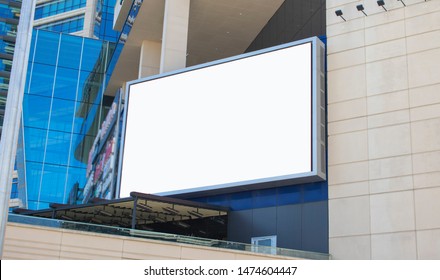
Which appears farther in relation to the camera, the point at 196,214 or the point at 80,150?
the point at 80,150

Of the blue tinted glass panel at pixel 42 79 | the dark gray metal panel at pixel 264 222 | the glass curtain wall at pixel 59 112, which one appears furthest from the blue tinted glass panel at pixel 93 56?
the dark gray metal panel at pixel 264 222

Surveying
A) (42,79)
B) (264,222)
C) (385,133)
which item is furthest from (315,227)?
(42,79)

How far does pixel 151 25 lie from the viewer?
5200 centimetres

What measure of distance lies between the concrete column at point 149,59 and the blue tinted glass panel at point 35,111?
16.1m

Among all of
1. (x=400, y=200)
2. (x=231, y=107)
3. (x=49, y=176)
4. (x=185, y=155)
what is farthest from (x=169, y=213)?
(x=49, y=176)

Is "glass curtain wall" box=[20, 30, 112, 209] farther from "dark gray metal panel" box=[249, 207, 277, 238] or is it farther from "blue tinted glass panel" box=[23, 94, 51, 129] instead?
"dark gray metal panel" box=[249, 207, 277, 238]

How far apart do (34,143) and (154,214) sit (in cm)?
2484

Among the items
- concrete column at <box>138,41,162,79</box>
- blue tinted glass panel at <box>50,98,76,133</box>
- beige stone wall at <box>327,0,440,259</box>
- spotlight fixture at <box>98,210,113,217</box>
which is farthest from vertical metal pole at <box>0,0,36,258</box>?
blue tinted glass panel at <box>50,98,76,133</box>

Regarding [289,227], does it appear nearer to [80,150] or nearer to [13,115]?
[13,115]

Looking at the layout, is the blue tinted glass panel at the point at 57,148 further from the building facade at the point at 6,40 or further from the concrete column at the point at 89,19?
the concrete column at the point at 89,19

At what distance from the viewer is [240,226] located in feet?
132

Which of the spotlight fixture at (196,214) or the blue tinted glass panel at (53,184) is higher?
the blue tinted glass panel at (53,184)

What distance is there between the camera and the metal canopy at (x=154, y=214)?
40.6 m

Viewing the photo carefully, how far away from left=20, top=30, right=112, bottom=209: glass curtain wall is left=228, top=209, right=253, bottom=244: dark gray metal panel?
90.8 ft
